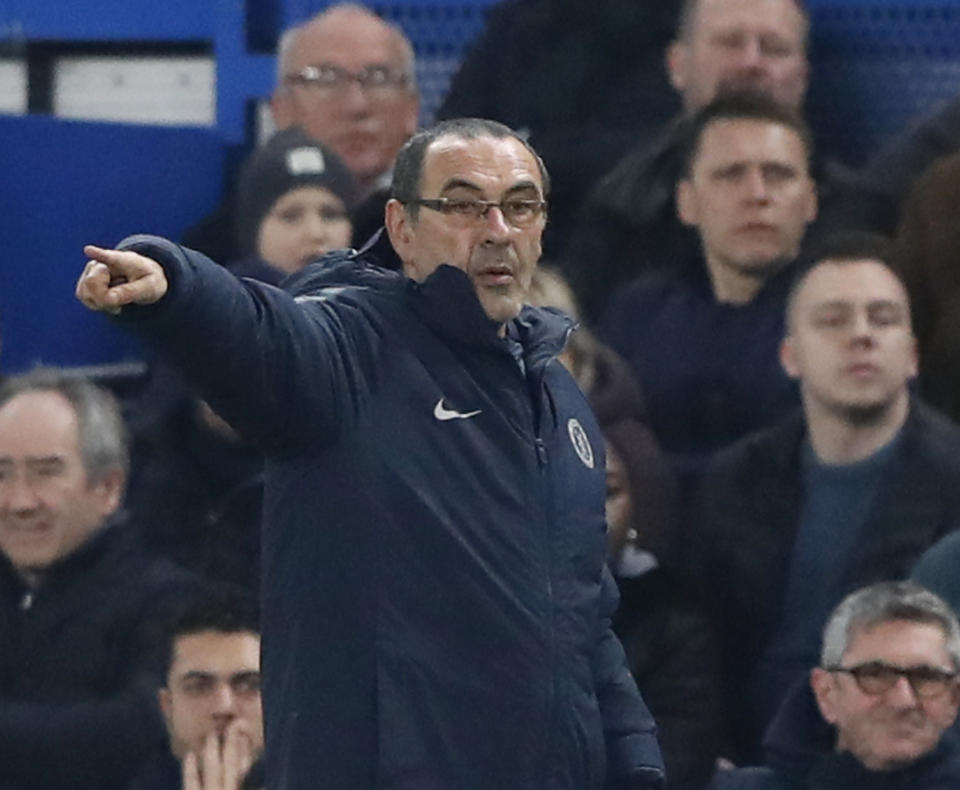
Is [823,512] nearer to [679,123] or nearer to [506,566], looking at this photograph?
[679,123]

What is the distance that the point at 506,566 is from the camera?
4.04 m

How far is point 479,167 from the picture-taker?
4117 millimetres

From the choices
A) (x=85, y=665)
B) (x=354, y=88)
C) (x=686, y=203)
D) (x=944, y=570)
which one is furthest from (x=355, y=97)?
(x=944, y=570)

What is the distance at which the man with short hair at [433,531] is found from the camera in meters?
3.98

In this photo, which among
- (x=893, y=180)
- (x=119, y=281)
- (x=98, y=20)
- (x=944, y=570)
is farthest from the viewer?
(x=98, y=20)

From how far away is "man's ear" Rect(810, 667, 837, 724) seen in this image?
17.4 feet

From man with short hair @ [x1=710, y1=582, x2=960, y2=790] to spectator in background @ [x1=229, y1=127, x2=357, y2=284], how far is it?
1999mm

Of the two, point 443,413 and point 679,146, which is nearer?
point 443,413

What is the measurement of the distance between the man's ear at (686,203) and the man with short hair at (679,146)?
0.04 metres

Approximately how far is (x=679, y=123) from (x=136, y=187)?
6.45ft

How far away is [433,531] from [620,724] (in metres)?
0.51

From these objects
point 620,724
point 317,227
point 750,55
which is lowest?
point 620,724

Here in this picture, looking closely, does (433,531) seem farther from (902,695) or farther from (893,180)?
(893,180)

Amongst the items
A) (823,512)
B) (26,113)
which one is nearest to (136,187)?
(26,113)
